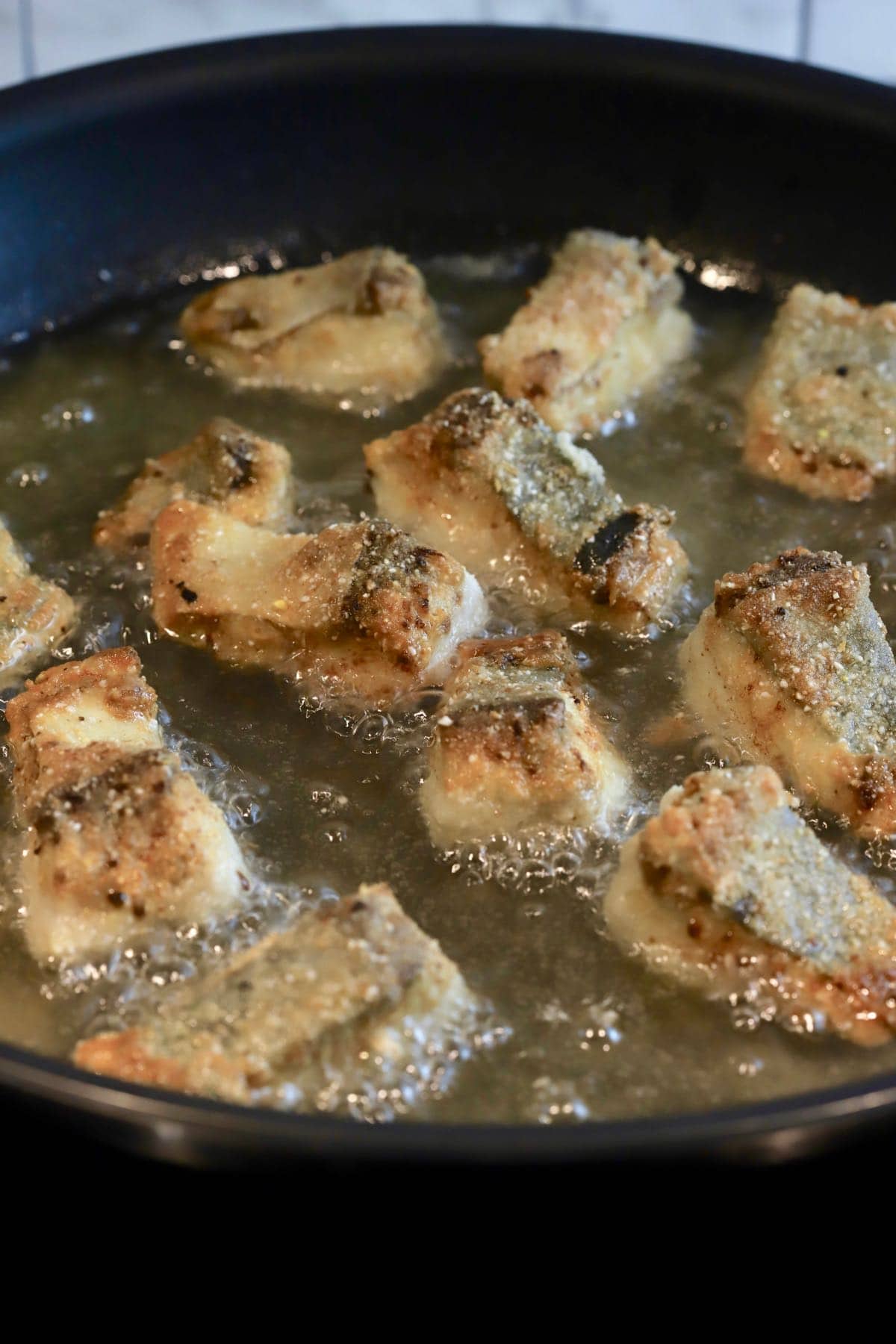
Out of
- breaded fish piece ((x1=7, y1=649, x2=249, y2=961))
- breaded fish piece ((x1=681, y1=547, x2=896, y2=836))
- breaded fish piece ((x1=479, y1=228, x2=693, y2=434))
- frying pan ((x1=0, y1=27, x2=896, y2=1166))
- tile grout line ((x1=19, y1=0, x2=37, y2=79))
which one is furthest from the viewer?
tile grout line ((x1=19, y1=0, x2=37, y2=79))

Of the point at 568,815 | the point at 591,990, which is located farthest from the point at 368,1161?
the point at 568,815

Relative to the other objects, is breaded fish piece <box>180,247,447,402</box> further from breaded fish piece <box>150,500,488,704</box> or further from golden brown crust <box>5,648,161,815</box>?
golden brown crust <box>5,648,161,815</box>

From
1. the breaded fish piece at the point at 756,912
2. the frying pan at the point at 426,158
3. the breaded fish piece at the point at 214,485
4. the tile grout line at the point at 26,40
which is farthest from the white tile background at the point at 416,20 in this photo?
the breaded fish piece at the point at 756,912

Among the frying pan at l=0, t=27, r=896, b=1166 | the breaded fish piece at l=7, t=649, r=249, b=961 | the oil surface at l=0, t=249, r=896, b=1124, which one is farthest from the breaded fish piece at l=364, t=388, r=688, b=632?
the frying pan at l=0, t=27, r=896, b=1166

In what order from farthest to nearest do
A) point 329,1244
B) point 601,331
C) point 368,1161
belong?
1. point 601,331
2. point 329,1244
3. point 368,1161

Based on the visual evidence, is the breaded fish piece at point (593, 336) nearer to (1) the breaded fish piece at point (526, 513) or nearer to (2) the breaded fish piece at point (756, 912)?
(1) the breaded fish piece at point (526, 513)

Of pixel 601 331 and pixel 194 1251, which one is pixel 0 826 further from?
pixel 601 331

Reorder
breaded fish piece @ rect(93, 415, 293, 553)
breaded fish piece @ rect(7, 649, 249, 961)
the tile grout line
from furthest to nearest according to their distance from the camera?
the tile grout line, breaded fish piece @ rect(93, 415, 293, 553), breaded fish piece @ rect(7, 649, 249, 961)
